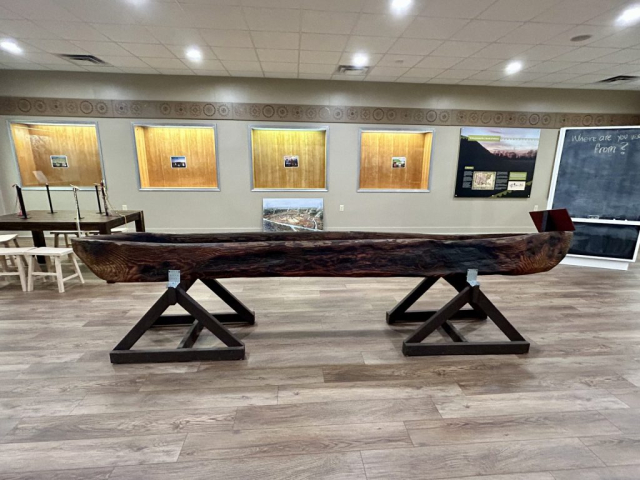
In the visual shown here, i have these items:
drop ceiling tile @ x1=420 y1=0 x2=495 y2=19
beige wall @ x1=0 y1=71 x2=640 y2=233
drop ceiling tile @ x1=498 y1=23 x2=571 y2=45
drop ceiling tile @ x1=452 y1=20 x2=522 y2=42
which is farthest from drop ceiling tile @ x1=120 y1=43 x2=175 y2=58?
drop ceiling tile @ x1=498 y1=23 x2=571 y2=45

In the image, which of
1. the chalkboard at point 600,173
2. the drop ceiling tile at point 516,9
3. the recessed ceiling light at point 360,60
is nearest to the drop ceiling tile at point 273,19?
the recessed ceiling light at point 360,60

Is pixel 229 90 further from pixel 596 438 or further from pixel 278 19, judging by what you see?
pixel 596 438

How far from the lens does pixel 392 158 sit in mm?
5445

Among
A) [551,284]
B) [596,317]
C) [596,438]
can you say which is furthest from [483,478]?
[551,284]

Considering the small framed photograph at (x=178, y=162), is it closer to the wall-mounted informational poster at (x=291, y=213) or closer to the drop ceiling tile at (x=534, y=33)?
the wall-mounted informational poster at (x=291, y=213)

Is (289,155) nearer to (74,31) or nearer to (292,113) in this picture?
(292,113)

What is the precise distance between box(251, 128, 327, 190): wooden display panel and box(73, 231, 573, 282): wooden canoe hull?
3676 millimetres

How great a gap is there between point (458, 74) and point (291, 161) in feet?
9.72

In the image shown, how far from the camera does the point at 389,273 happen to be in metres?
1.73

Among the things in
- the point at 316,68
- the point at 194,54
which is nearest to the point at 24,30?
the point at 194,54

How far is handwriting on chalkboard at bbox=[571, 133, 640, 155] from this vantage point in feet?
11.9

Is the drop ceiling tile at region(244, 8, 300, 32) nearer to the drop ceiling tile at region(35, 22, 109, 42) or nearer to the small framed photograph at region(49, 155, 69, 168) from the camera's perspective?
the drop ceiling tile at region(35, 22, 109, 42)

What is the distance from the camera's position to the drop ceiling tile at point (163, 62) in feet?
12.7

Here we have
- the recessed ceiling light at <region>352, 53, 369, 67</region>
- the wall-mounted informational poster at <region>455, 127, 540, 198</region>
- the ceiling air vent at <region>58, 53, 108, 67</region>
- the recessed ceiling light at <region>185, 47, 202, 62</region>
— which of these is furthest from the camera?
the wall-mounted informational poster at <region>455, 127, 540, 198</region>
